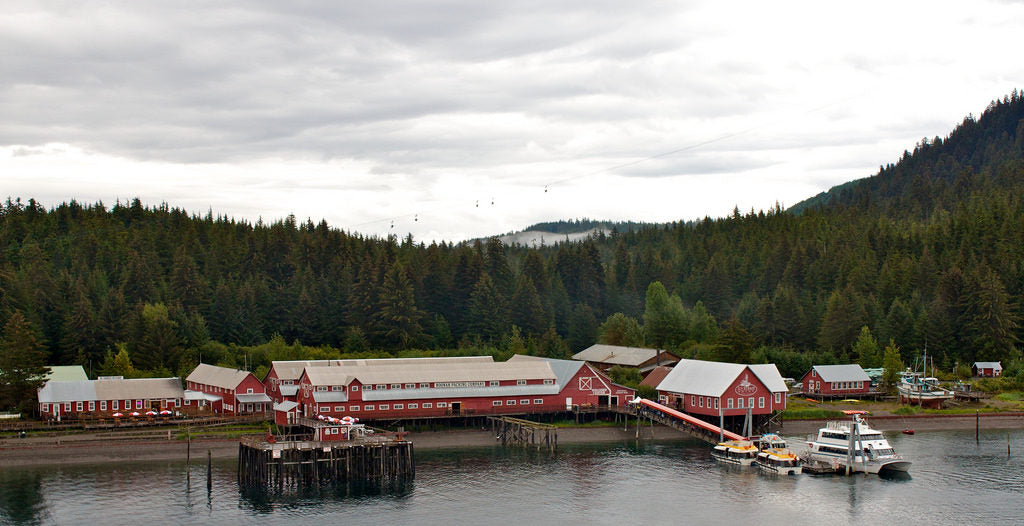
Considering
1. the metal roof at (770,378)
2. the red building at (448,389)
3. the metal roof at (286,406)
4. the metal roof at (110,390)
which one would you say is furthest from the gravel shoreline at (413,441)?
the metal roof at (110,390)

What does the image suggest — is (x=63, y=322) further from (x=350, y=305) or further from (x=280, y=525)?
(x=280, y=525)

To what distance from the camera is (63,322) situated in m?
112

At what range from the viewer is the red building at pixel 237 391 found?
8888cm

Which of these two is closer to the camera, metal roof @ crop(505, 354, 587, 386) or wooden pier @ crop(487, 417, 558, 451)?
wooden pier @ crop(487, 417, 558, 451)

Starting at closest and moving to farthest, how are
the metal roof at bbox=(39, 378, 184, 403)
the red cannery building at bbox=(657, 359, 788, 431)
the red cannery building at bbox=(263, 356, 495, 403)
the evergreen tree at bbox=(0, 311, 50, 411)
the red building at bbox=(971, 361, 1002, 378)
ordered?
the evergreen tree at bbox=(0, 311, 50, 411) < the metal roof at bbox=(39, 378, 184, 403) < the red cannery building at bbox=(657, 359, 788, 431) < the red cannery building at bbox=(263, 356, 495, 403) < the red building at bbox=(971, 361, 1002, 378)

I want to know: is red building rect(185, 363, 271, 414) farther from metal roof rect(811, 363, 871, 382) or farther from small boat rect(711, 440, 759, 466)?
metal roof rect(811, 363, 871, 382)

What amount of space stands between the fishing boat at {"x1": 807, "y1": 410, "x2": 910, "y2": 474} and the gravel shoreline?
50.5 ft

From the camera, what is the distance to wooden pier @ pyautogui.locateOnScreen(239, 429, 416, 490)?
67812 millimetres

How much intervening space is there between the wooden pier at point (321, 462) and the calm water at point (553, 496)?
66.8 inches

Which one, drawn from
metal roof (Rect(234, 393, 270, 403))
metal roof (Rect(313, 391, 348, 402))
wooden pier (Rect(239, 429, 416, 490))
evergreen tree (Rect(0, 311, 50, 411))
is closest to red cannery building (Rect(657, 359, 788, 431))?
wooden pier (Rect(239, 429, 416, 490))

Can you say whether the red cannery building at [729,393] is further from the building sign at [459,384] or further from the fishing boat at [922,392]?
the fishing boat at [922,392]

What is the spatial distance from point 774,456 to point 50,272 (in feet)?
346

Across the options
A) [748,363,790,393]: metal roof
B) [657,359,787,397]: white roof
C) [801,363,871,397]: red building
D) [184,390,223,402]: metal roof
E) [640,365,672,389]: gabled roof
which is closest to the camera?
[657,359,787,397]: white roof

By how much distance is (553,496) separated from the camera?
63.5 m
